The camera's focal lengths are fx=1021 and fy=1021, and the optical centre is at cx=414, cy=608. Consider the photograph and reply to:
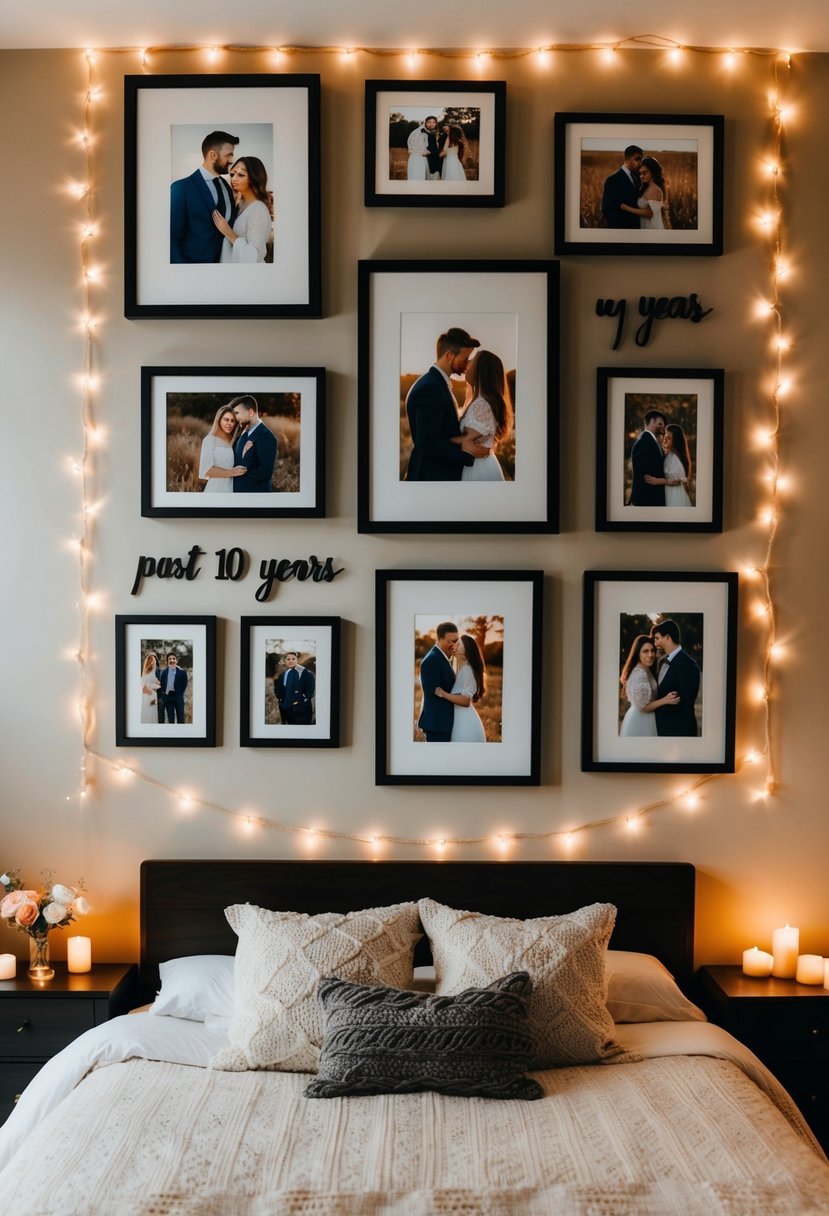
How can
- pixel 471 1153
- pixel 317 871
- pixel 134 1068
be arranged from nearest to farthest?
pixel 471 1153, pixel 134 1068, pixel 317 871

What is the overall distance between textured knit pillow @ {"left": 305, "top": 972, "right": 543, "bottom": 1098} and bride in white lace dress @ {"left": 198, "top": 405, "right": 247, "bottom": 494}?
1.38 meters

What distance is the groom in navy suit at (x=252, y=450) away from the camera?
2816 mm

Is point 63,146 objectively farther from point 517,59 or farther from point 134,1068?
point 134,1068

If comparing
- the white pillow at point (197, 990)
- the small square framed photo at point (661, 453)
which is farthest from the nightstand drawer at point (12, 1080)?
the small square framed photo at point (661, 453)

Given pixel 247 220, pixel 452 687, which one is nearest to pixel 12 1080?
pixel 452 687

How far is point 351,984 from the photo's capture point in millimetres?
2275

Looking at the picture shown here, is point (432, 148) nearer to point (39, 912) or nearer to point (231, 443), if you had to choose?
point (231, 443)

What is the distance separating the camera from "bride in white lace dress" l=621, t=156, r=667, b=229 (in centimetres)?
282

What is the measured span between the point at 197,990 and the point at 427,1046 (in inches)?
27.0

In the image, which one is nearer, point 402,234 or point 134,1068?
point 134,1068

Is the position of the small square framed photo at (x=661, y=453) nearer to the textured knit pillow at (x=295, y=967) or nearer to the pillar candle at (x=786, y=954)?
the pillar candle at (x=786, y=954)

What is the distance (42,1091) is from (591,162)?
271 centimetres

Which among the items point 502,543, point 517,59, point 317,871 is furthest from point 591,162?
point 317,871

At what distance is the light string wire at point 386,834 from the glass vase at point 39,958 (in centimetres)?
41
